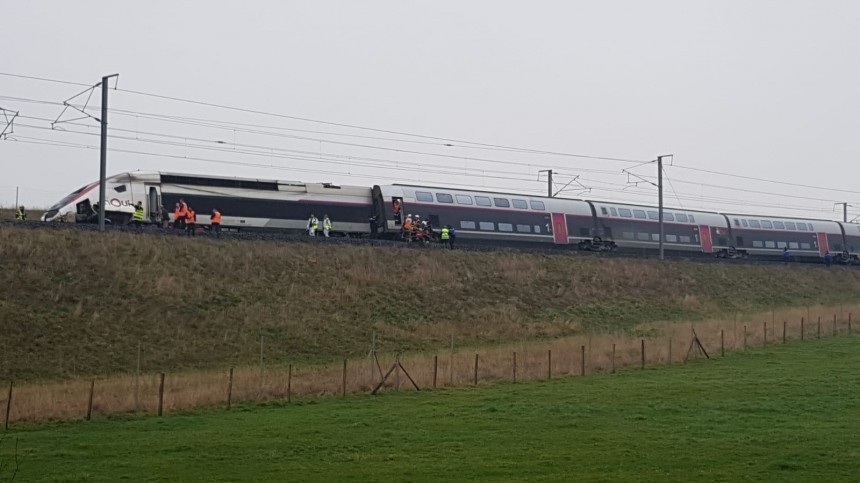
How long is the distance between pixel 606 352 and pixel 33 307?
2141 cm

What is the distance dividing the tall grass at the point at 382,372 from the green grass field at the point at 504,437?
1.41 metres

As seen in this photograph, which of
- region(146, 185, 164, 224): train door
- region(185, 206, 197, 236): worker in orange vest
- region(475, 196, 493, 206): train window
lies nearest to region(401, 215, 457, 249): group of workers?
region(475, 196, 493, 206): train window

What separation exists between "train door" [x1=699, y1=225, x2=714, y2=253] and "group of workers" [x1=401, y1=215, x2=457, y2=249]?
2332 cm

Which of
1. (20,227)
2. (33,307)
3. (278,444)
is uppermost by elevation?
(20,227)

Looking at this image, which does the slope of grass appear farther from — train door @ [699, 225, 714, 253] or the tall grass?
train door @ [699, 225, 714, 253]

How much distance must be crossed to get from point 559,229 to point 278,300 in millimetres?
24502

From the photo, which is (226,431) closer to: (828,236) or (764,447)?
(764,447)

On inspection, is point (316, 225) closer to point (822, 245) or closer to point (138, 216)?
point (138, 216)

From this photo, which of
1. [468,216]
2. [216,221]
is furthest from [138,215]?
[468,216]

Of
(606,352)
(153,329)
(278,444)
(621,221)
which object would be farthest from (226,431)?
(621,221)

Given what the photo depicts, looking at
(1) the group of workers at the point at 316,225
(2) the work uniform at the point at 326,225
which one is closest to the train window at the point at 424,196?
(1) the group of workers at the point at 316,225

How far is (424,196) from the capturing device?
187 ft

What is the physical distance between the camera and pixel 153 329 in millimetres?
38094

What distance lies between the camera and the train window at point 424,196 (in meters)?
56.8
